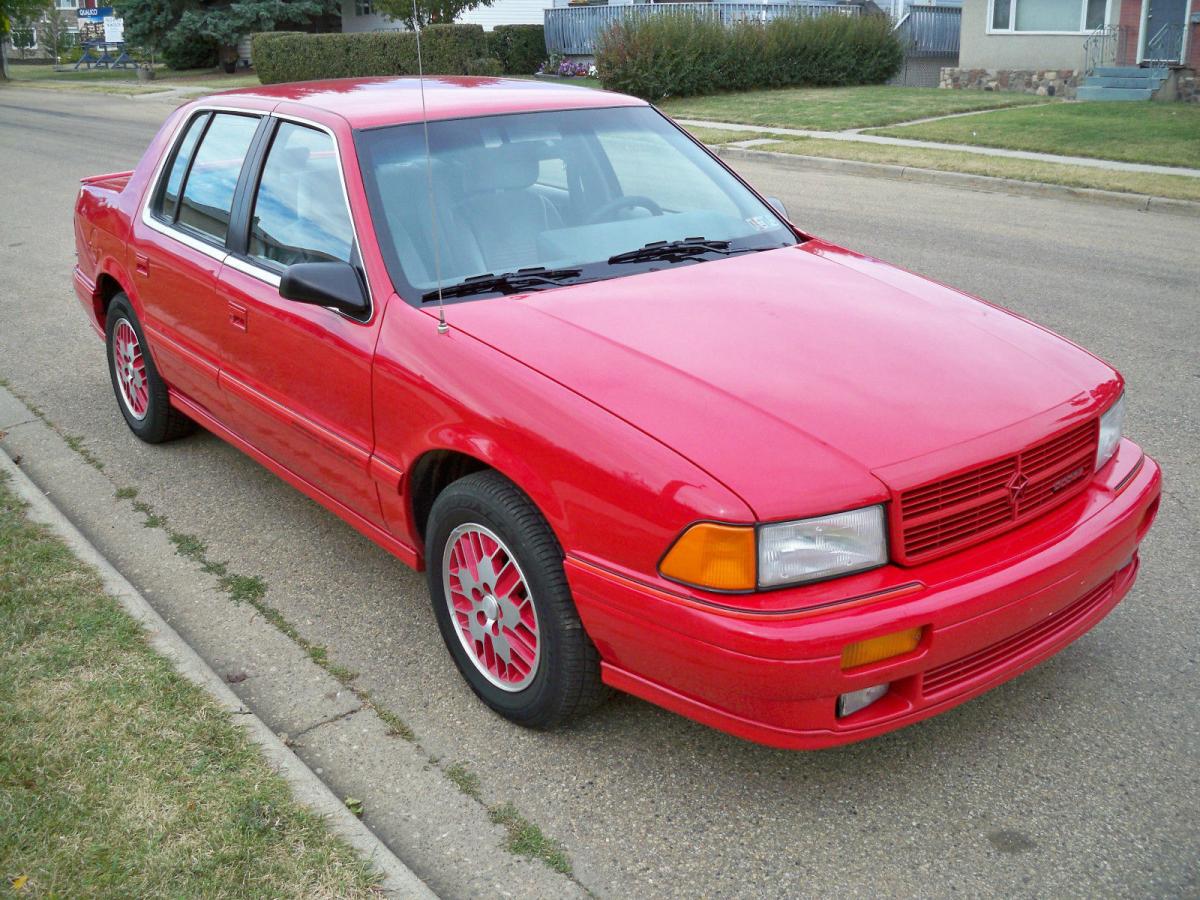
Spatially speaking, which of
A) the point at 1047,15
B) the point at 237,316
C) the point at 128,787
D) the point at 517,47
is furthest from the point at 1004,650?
the point at 517,47

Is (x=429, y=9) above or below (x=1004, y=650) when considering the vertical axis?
above

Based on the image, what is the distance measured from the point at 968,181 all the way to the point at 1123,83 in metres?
11.1

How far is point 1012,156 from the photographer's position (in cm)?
1494

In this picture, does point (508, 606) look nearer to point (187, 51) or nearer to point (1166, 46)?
point (1166, 46)

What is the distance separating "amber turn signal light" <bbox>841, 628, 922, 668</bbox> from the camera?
8.75ft

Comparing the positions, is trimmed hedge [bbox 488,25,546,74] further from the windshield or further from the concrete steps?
the windshield

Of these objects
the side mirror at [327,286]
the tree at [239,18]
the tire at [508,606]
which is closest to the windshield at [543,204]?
the side mirror at [327,286]

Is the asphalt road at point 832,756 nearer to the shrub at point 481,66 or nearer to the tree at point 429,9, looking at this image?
the shrub at point 481,66

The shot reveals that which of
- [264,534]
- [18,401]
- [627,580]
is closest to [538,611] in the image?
[627,580]

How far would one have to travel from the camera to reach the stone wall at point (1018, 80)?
2409 centimetres

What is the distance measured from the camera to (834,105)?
21203mm

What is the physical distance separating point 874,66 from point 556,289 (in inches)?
1047

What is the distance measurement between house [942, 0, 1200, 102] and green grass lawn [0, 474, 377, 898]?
891 inches

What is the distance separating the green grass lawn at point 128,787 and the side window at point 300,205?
1355 millimetres
